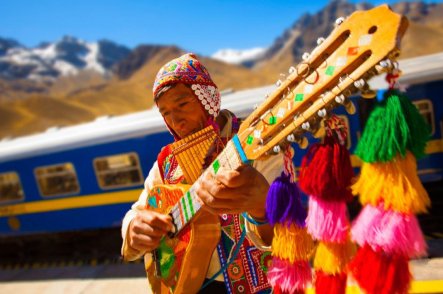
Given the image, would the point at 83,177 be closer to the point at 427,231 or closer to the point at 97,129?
the point at 97,129

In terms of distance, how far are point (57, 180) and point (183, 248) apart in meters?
5.91

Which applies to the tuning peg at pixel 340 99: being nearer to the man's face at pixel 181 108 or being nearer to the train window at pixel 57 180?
the man's face at pixel 181 108

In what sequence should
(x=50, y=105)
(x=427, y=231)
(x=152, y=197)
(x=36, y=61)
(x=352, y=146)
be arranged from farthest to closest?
1. (x=36, y=61)
2. (x=50, y=105)
3. (x=427, y=231)
4. (x=352, y=146)
5. (x=152, y=197)

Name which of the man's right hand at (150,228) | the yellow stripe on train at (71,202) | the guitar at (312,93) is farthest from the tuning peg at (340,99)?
the yellow stripe on train at (71,202)

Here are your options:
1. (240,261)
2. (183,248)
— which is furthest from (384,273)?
(183,248)

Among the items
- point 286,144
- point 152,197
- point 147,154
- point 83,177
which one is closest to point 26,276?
point 83,177

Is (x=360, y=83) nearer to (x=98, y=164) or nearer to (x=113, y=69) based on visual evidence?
(x=98, y=164)

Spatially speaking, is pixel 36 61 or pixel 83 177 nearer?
pixel 83 177

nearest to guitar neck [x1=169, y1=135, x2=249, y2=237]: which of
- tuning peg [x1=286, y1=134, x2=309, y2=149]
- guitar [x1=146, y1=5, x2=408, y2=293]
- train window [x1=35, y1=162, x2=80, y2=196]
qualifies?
guitar [x1=146, y1=5, x2=408, y2=293]

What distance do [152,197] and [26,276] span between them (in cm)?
692

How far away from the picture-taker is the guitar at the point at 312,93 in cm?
94

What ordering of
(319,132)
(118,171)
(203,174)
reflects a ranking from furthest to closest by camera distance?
1. (118,171)
2. (203,174)
3. (319,132)

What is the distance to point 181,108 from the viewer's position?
179cm

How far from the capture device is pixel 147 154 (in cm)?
602
